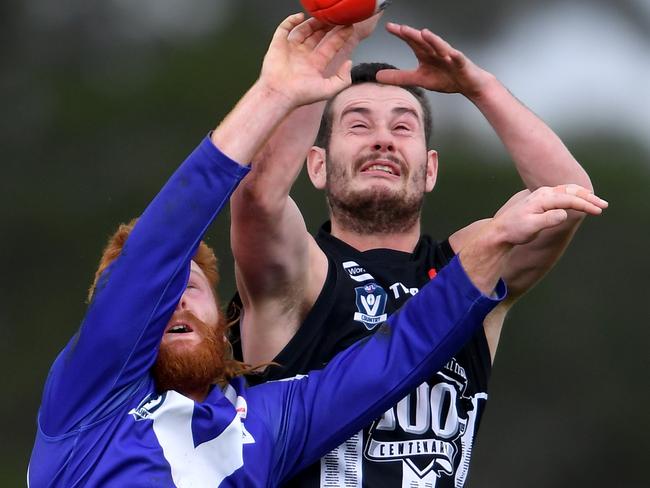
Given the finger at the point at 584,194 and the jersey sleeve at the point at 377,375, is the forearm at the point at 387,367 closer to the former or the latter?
the jersey sleeve at the point at 377,375

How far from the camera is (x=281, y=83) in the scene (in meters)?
2.92

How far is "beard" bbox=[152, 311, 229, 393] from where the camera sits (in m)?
3.03

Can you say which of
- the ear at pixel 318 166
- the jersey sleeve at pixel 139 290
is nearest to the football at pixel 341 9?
the jersey sleeve at pixel 139 290

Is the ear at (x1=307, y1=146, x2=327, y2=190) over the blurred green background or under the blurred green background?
over

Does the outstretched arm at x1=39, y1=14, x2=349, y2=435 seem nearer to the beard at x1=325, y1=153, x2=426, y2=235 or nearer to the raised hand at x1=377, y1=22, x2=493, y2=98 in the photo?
the raised hand at x1=377, y1=22, x2=493, y2=98

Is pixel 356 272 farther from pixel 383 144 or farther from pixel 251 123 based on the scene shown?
pixel 251 123

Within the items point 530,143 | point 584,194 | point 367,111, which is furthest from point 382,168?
point 584,194

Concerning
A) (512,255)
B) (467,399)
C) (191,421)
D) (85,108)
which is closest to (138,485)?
(191,421)

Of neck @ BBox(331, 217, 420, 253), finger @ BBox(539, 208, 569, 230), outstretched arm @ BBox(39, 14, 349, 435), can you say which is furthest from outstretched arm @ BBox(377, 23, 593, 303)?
outstretched arm @ BBox(39, 14, 349, 435)

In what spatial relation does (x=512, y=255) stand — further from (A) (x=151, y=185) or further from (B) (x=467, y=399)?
(A) (x=151, y=185)

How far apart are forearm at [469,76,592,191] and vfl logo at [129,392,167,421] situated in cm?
118

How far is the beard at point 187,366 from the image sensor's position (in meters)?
Answer: 3.03

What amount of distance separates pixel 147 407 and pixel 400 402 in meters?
0.70

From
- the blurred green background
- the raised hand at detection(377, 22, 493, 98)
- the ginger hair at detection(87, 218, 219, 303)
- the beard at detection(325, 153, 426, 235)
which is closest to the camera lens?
the ginger hair at detection(87, 218, 219, 303)
